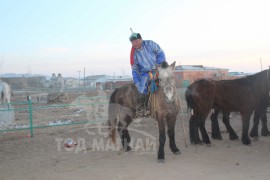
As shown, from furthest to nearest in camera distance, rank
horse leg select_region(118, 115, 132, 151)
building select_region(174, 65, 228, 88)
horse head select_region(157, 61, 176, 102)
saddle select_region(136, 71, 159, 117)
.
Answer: building select_region(174, 65, 228, 88)
horse leg select_region(118, 115, 132, 151)
saddle select_region(136, 71, 159, 117)
horse head select_region(157, 61, 176, 102)

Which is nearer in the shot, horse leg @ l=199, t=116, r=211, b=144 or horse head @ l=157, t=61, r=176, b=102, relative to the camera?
horse head @ l=157, t=61, r=176, b=102

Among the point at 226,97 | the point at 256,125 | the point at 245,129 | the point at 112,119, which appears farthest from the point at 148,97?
the point at 256,125

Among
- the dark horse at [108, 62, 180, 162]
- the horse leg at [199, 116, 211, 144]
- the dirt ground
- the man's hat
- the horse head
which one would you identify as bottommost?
the dirt ground

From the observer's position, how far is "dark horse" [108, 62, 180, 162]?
5.61 m

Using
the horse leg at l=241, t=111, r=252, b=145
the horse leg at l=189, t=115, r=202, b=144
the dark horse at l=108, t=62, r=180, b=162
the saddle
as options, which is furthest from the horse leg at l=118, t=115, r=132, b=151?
the horse leg at l=241, t=111, r=252, b=145

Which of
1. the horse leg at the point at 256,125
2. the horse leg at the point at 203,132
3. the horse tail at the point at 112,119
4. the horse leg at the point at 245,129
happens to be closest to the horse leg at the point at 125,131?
the horse tail at the point at 112,119

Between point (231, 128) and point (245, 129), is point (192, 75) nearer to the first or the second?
point (231, 128)

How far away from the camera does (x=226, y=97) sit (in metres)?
7.27

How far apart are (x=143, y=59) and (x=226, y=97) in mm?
2393

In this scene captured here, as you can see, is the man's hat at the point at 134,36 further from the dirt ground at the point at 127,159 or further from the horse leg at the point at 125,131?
the dirt ground at the point at 127,159

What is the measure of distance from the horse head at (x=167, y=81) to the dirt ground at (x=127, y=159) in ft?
3.61

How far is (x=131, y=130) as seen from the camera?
9.43m

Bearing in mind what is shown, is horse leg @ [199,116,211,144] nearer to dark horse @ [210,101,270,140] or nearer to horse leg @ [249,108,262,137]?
dark horse @ [210,101,270,140]

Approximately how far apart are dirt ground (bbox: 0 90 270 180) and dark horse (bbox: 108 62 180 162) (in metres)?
0.35
